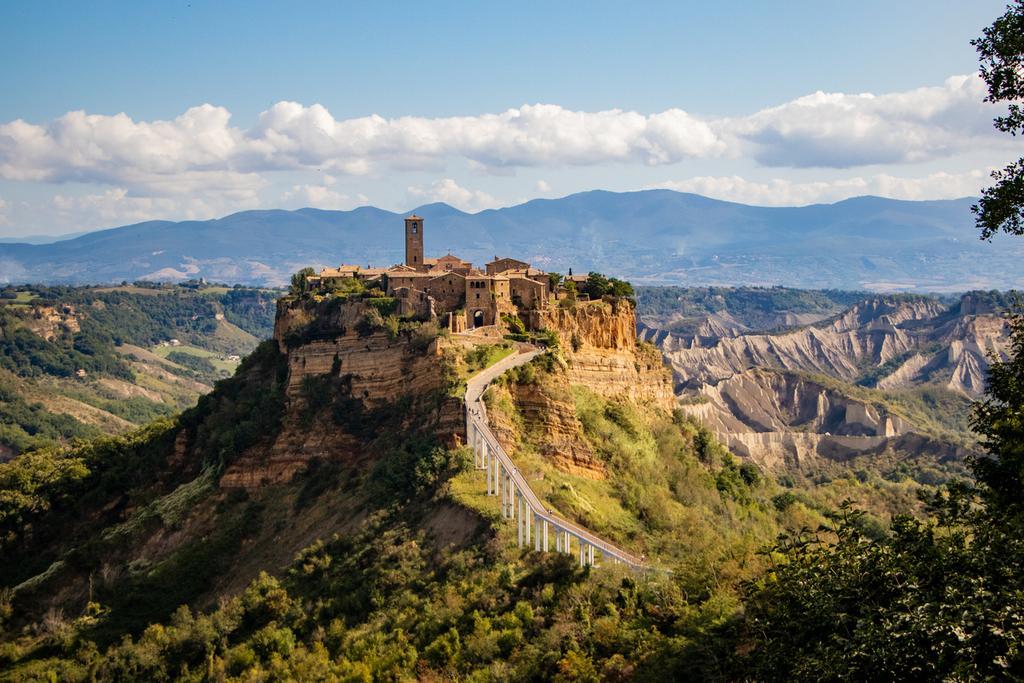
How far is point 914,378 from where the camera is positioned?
17950 centimetres

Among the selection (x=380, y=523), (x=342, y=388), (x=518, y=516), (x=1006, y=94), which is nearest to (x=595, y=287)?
(x=342, y=388)

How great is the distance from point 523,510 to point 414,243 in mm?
35562

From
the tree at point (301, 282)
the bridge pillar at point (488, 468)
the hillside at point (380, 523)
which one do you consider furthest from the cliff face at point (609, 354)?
the tree at point (301, 282)

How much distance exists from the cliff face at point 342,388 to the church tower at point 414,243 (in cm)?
1026

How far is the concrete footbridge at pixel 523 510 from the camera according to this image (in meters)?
33.7

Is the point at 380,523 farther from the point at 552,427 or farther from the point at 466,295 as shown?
the point at 466,295

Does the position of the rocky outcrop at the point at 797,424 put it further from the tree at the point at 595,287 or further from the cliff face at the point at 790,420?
the tree at the point at 595,287

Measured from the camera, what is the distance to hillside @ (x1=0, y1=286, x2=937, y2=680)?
30484 millimetres

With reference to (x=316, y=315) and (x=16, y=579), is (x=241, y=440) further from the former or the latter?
(x=16, y=579)

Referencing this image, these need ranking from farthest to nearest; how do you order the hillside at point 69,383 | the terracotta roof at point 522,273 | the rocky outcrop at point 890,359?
the rocky outcrop at point 890,359
the hillside at point 69,383
the terracotta roof at point 522,273

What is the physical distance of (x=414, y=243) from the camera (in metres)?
69.2

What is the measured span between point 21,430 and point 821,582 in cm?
12454

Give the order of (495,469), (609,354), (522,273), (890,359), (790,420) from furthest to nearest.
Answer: (890,359) < (790,420) < (522,273) < (609,354) < (495,469)

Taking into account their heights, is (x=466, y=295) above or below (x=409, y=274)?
below
